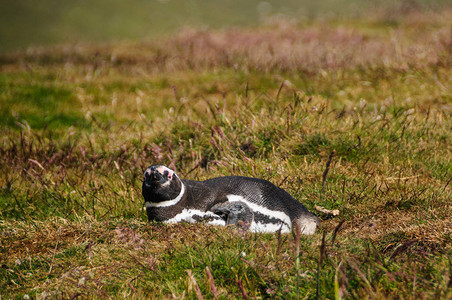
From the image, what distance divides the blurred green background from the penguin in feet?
81.2

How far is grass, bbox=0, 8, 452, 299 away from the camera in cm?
312

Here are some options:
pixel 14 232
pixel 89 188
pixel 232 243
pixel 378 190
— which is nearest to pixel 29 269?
pixel 14 232

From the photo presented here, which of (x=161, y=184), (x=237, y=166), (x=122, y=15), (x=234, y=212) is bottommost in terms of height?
(x=237, y=166)

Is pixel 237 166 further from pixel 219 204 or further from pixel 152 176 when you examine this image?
pixel 152 176

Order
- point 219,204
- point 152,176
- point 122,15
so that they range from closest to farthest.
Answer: point 152,176
point 219,204
point 122,15

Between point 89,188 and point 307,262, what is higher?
point 307,262

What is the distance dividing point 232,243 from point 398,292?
1.28 meters

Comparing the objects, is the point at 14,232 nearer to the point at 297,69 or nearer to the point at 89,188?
the point at 89,188

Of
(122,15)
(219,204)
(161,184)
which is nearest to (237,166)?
(219,204)

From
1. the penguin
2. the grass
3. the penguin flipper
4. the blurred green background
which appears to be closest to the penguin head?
the penguin

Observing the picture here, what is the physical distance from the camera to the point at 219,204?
13.0 ft

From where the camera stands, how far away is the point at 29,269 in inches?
137

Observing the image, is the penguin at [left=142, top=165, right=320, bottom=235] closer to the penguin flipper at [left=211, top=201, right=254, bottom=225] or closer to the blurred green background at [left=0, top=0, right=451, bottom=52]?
the penguin flipper at [left=211, top=201, right=254, bottom=225]

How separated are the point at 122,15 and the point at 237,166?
3048 cm
